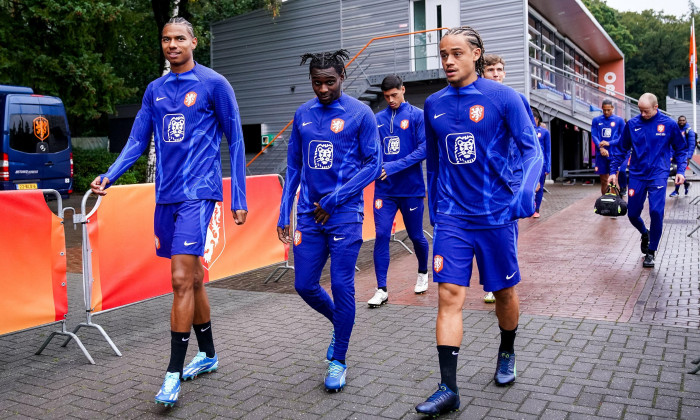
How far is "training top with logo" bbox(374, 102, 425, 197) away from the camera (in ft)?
22.8

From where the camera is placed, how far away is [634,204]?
28.4ft

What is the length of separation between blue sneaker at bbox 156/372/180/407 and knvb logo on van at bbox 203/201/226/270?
11.3 feet

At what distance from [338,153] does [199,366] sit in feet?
5.64

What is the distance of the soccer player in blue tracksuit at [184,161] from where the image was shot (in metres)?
4.24

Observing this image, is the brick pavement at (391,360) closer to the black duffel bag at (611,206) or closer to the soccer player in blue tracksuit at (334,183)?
the soccer player in blue tracksuit at (334,183)

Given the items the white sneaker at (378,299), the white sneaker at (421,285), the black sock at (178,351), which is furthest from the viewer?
the white sneaker at (421,285)

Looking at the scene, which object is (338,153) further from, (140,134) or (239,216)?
(140,134)

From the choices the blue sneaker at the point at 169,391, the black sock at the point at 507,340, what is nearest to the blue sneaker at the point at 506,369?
the black sock at the point at 507,340

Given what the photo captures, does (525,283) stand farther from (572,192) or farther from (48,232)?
(572,192)

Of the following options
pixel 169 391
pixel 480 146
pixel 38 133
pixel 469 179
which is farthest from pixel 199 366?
pixel 38 133

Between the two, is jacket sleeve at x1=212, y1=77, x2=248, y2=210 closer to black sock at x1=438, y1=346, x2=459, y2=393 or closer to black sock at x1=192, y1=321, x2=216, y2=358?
black sock at x1=192, y1=321, x2=216, y2=358

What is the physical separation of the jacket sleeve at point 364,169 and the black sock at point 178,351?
3.88ft

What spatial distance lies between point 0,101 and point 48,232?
1395cm

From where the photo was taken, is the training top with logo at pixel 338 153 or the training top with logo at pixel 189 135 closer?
the training top with logo at pixel 189 135
